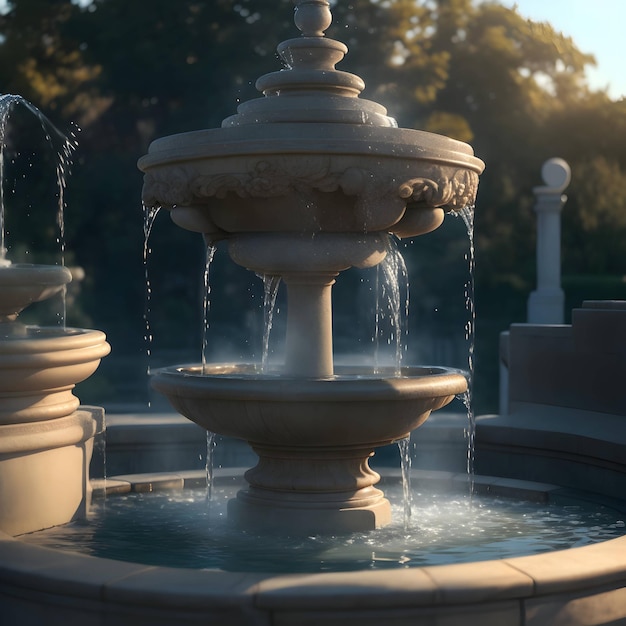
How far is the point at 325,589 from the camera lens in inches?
146

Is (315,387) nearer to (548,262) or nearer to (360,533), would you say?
(360,533)

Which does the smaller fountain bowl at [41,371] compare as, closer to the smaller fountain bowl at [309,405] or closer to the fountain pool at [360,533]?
the smaller fountain bowl at [309,405]

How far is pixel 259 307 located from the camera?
2752 cm

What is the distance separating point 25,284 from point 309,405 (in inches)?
69.8

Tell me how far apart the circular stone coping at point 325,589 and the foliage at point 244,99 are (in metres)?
22.2

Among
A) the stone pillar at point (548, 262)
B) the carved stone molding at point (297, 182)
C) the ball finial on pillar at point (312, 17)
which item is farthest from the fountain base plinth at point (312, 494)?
the stone pillar at point (548, 262)

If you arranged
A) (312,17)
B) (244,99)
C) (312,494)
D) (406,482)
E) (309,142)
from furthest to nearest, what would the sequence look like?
(244,99) < (406,482) < (312,17) < (312,494) < (309,142)

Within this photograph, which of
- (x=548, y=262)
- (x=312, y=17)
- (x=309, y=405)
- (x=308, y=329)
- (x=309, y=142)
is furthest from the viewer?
(x=548, y=262)

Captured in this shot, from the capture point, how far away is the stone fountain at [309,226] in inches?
209

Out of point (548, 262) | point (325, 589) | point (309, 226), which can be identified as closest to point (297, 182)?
point (309, 226)

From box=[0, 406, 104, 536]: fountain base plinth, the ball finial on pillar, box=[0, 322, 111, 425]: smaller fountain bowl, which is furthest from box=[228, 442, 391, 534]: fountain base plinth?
the ball finial on pillar

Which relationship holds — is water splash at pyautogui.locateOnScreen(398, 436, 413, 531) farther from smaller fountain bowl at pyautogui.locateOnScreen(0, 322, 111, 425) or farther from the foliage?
A: the foliage

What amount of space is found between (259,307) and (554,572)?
23.7 meters

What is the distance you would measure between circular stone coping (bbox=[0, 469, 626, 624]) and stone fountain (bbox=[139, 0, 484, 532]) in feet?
5.08
